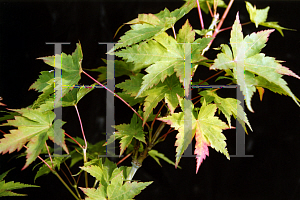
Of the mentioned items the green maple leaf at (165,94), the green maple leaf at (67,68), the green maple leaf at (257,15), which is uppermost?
the green maple leaf at (257,15)

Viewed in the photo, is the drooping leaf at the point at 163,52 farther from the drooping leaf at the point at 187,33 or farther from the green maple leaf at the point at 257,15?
the green maple leaf at the point at 257,15

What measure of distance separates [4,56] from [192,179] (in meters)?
1.07

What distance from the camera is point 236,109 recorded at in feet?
2.01

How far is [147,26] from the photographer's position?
0.63 m

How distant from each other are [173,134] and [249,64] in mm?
659

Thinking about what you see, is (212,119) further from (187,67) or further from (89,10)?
(89,10)

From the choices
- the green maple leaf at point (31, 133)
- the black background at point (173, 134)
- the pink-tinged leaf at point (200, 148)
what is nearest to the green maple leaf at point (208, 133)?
the pink-tinged leaf at point (200, 148)

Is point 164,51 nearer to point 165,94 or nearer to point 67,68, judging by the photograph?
point 165,94

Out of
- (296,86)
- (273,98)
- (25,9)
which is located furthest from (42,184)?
(296,86)

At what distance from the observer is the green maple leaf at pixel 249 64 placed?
1.81 ft

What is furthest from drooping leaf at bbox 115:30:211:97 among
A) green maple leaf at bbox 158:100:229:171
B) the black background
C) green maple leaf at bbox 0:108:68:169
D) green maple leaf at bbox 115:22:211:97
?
the black background

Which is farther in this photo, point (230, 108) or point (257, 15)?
point (257, 15)

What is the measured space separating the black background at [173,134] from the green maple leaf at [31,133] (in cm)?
55

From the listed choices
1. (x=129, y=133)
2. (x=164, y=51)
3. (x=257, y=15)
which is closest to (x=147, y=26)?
(x=164, y=51)
